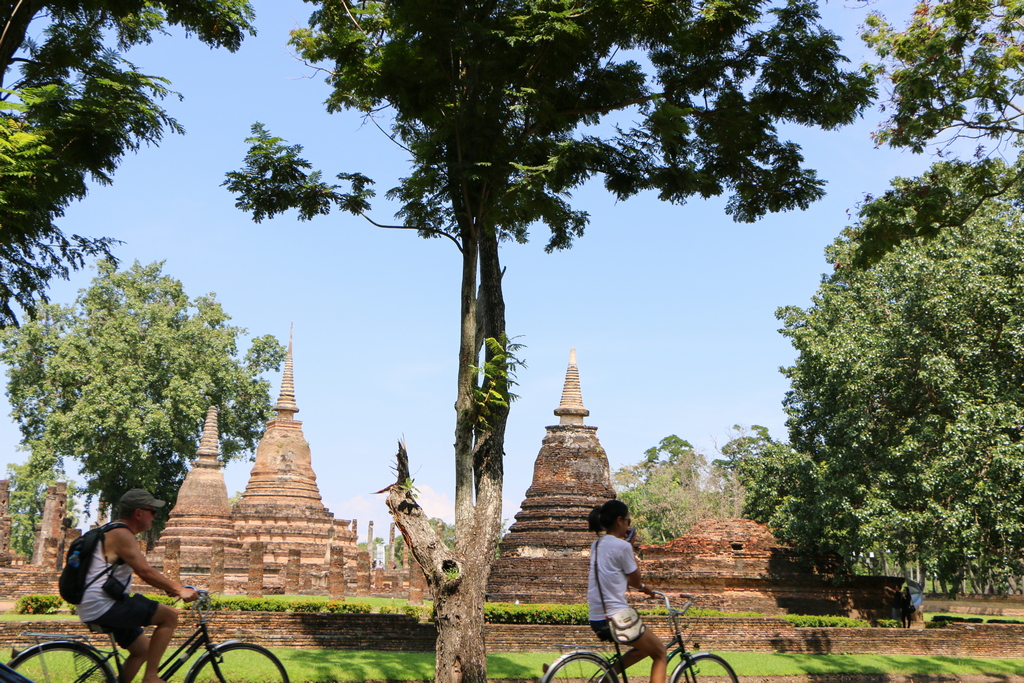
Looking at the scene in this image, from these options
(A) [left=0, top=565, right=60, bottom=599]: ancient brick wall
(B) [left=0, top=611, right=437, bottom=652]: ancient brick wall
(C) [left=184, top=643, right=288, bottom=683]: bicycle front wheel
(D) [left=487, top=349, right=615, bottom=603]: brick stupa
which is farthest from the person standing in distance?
(A) [left=0, top=565, right=60, bottom=599]: ancient brick wall

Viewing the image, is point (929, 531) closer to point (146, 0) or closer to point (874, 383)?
point (874, 383)

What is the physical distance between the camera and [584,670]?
5398mm

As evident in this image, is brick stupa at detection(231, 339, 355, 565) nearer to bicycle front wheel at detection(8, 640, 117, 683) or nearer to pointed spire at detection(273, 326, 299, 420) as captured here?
pointed spire at detection(273, 326, 299, 420)

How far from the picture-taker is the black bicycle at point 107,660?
495 centimetres

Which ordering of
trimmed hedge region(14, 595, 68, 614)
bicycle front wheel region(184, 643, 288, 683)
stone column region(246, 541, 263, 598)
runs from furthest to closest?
stone column region(246, 541, 263, 598)
trimmed hedge region(14, 595, 68, 614)
bicycle front wheel region(184, 643, 288, 683)

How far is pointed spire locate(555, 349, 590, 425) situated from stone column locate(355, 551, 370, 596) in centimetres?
1327

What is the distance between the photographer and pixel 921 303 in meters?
17.8

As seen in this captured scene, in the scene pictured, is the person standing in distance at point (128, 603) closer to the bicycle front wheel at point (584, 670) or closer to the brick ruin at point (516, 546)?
the bicycle front wheel at point (584, 670)

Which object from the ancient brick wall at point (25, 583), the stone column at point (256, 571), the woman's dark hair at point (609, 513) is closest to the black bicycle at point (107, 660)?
the woman's dark hair at point (609, 513)

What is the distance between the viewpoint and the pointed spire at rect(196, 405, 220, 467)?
113 feet

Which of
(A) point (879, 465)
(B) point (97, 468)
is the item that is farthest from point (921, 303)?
(B) point (97, 468)

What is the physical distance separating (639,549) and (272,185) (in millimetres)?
16160

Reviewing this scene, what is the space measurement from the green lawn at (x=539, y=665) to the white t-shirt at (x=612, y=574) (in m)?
5.57

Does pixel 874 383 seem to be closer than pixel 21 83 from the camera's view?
No
